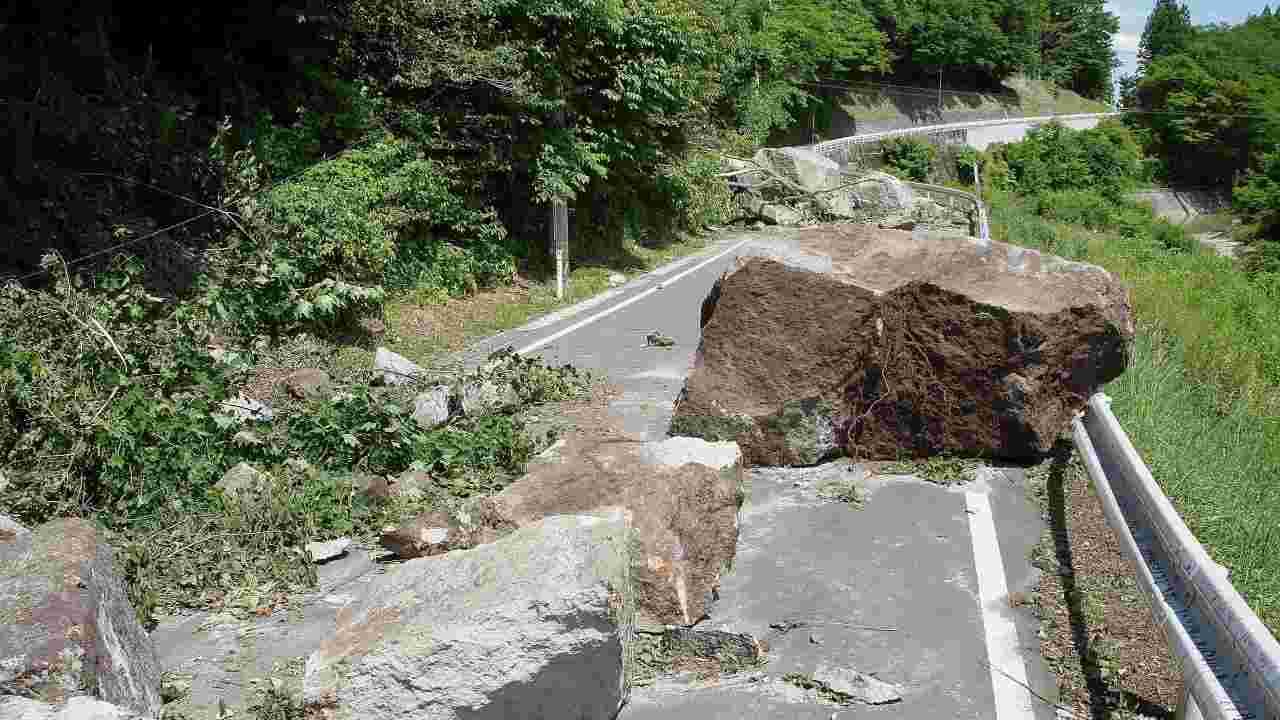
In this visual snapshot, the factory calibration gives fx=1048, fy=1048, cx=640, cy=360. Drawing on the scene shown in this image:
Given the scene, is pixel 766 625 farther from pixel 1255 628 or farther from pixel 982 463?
pixel 982 463

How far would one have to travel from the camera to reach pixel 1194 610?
429 cm

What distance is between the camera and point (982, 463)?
779 cm

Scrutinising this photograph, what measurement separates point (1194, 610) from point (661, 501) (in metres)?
2.59

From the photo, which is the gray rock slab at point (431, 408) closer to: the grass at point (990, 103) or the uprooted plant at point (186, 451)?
the uprooted plant at point (186, 451)

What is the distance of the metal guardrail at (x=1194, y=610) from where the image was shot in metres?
3.58

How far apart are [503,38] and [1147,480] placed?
14.0 metres

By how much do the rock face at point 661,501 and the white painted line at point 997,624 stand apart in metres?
1.44

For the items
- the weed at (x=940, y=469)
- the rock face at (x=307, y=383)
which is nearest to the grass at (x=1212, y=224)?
the weed at (x=940, y=469)

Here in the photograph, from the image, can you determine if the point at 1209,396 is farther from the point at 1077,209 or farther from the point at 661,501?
the point at 1077,209

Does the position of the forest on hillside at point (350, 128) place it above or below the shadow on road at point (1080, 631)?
above

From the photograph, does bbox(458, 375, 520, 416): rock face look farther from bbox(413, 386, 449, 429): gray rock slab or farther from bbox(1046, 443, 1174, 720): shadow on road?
bbox(1046, 443, 1174, 720): shadow on road

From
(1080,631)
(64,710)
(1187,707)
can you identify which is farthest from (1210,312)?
(64,710)

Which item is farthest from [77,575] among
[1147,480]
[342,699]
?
[1147,480]

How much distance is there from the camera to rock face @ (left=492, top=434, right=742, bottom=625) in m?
5.42
